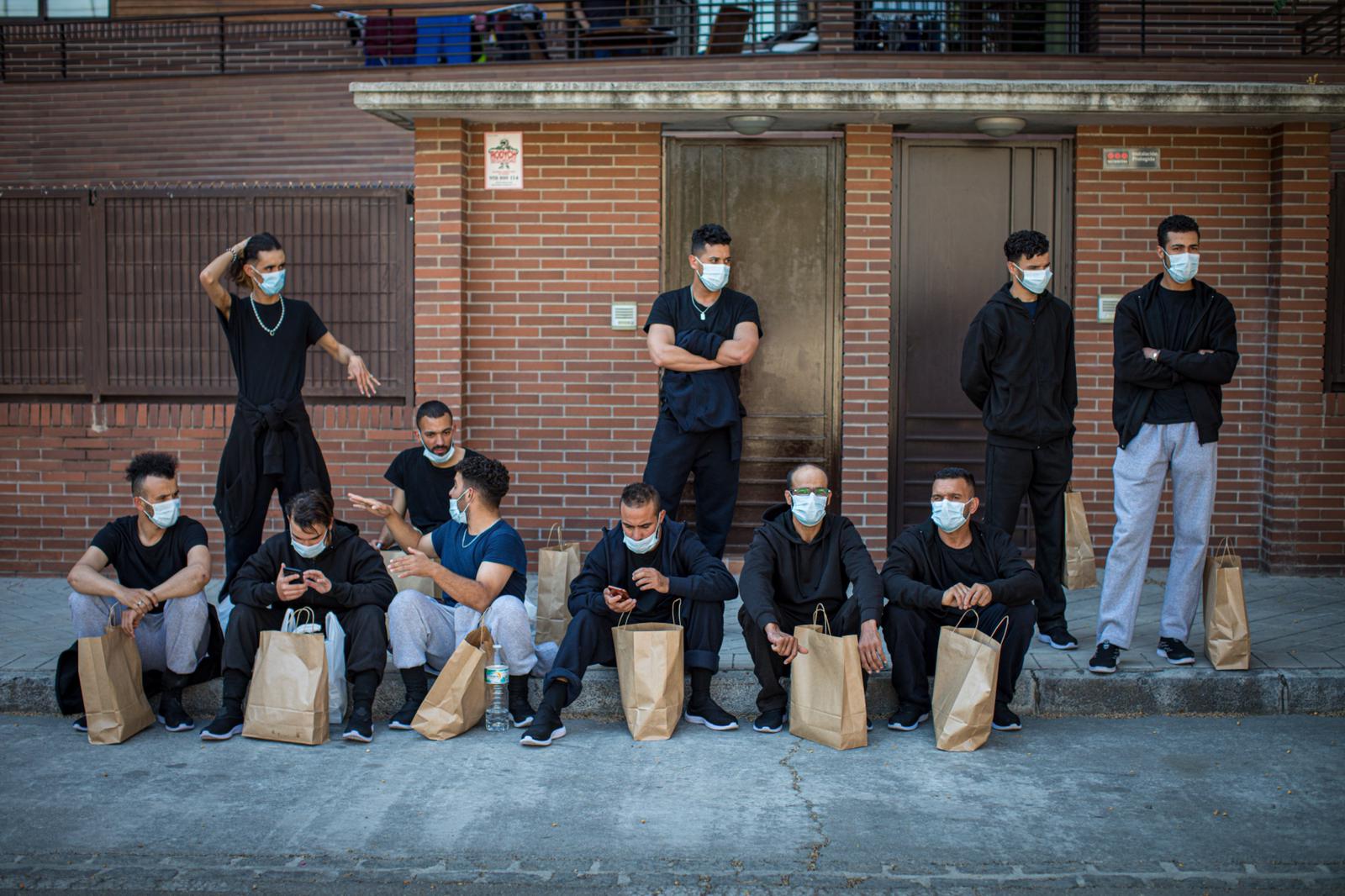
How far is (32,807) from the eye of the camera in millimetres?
4902

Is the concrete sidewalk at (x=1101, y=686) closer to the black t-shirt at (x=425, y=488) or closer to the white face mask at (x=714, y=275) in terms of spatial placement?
the black t-shirt at (x=425, y=488)

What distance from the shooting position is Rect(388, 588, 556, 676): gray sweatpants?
19.4 feet

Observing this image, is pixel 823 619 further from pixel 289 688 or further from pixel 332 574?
pixel 289 688

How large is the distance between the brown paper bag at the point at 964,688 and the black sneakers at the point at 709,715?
3.07ft

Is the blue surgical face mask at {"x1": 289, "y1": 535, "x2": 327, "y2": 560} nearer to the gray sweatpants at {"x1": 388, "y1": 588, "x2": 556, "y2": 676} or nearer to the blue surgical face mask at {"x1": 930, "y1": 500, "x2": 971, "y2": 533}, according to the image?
the gray sweatpants at {"x1": 388, "y1": 588, "x2": 556, "y2": 676}

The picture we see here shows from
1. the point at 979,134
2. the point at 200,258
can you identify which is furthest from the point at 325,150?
the point at 979,134

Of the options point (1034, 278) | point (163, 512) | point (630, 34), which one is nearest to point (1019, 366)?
point (1034, 278)

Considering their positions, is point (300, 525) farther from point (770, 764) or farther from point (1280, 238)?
point (1280, 238)

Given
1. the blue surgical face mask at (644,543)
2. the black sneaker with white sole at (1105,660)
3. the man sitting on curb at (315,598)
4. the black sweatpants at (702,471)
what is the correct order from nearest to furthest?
1. the man sitting on curb at (315,598)
2. the blue surgical face mask at (644,543)
3. the black sneaker with white sole at (1105,660)
4. the black sweatpants at (702,471)

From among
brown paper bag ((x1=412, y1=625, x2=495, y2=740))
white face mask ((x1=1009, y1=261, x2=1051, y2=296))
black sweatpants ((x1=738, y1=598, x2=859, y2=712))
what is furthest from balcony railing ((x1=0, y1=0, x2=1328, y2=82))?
brown paper bag ((x1=412, y1=625, x2=495, y2=740))

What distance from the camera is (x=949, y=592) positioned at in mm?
5715

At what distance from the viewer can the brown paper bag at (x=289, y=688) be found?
560 centimetres

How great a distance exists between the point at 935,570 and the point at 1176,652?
1305 millimetres

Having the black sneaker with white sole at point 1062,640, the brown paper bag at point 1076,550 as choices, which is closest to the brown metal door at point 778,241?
the brown paper bag at point 1076,550
